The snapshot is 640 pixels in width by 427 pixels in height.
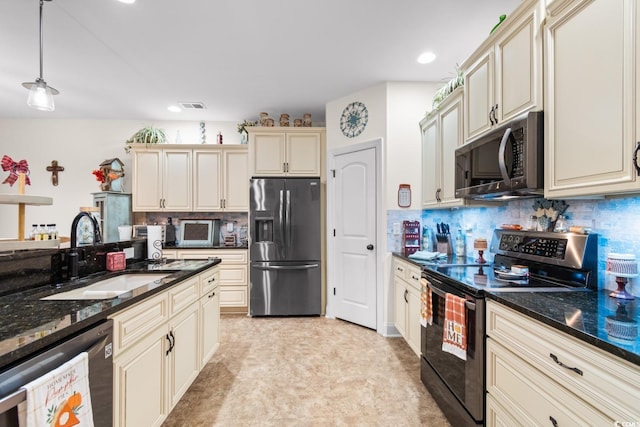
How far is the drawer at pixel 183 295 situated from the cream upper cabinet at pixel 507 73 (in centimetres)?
227

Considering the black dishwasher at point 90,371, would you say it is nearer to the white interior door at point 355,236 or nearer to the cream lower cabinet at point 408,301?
the cream lower cabinet at point 408,301

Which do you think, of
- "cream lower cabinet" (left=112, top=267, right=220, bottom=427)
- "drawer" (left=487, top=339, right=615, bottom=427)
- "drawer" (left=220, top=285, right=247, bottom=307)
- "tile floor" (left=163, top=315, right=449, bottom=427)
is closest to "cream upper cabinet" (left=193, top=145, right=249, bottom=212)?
"drawer" (left=220, top=285, right=247, bottom=307)

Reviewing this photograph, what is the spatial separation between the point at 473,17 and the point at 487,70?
23.5 inches

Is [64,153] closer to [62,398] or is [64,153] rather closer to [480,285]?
[62,398]

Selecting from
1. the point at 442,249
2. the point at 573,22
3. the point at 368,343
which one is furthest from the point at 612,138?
the point at 368,343

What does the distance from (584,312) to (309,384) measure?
1.87 meters

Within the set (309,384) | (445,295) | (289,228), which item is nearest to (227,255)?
(289,228)

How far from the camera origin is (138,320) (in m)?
1.39

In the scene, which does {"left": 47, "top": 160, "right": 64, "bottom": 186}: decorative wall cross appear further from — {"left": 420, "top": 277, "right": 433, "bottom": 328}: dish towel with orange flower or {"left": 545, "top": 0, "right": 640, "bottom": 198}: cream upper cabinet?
{"left": 545, "top": 0, "right": 640, "bottom": 198}: cream upper cabinet

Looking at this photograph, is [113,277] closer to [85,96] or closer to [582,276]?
[582,276]

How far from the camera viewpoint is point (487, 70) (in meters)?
1.96

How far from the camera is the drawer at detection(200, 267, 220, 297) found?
2.22 meters

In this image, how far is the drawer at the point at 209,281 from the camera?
2225 millimetres

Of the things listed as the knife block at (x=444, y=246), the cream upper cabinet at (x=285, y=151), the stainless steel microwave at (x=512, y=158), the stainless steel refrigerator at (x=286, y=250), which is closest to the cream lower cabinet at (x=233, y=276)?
the stainless steel refrigerator at (x=286, y=250)
